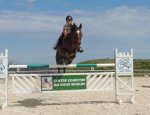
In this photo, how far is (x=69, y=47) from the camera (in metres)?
12.8

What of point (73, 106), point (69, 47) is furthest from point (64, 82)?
point (69, 47)

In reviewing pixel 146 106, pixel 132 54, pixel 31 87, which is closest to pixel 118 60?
pixel 132 54

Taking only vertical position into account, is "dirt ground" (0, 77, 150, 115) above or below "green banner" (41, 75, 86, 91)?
below

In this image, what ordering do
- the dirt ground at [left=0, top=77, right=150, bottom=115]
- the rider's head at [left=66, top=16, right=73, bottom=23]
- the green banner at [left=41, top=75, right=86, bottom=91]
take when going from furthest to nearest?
the green banner at [left=41, top=75, right=86, bottom=91]
the rider's head at [left=66, top=16, right=73, bottom=23]
the dirt ground at [left=0, top=77, right=150, bottom=115]

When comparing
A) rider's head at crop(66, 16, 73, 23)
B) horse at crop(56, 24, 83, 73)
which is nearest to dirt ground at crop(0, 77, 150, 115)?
horse at crop(56, 24, 83, 73)

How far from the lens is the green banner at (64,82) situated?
1305 centimetres

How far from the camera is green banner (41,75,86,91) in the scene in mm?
13047

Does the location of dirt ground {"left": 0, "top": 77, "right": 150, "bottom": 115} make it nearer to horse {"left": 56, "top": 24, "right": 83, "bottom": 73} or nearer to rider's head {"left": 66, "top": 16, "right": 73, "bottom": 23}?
horse {"left": 56, "top": 24, "right": 83, "bottom": 73}

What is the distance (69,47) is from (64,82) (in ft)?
3.73

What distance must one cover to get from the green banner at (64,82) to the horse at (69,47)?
554 mm

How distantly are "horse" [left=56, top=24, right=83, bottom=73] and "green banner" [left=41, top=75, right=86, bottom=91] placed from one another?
0.55 metres

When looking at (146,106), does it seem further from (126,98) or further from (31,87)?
(31,87)

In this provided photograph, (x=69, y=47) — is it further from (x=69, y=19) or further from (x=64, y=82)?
(x=64, y=82)

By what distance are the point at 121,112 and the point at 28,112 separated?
8.23 ft
